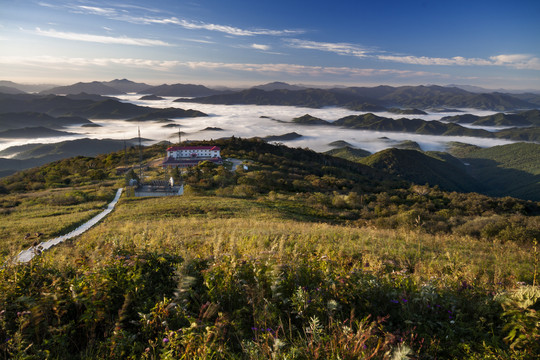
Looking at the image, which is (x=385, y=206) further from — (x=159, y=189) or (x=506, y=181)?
(x=506, y=181)

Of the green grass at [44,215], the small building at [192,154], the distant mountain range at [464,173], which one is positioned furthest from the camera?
the distant mountain range at [464,173]

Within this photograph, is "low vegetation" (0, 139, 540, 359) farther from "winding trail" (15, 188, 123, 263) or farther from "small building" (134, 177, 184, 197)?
"small building" (134, 177, 184, 197)

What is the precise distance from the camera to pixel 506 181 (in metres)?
145

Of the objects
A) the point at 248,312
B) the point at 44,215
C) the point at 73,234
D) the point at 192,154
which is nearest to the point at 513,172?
the point at 192,154

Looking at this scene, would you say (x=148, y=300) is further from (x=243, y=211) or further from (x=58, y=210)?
(x=58, y=210)

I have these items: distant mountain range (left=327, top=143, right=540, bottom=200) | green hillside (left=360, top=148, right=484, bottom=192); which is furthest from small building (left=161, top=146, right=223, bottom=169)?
green hillside (left=360, top=148, right=484, bottom=192)

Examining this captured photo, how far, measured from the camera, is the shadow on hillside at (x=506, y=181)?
11732 cm

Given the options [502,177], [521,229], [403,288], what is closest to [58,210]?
[403,288]

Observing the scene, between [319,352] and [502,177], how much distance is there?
7607 inches

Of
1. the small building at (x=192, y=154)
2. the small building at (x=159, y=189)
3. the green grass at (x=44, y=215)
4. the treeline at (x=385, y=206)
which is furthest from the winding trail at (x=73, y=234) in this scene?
the small building at (x=192, y=154)

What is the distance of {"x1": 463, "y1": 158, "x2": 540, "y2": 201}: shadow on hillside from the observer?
117325 mm

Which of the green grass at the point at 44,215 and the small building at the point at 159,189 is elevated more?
the green grass at the point at 44,215

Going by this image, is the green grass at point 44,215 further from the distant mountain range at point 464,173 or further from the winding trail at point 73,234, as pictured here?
the distant mountain range at point 464,173

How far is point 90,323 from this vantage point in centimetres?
319
